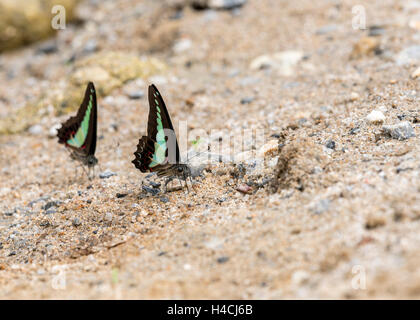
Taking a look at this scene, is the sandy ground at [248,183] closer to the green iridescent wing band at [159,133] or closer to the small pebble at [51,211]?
the small pebble at [51,211]

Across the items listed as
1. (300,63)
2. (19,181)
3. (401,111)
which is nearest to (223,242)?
(401,111)

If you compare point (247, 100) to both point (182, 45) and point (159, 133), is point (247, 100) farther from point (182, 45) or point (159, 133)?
point (182, 45)

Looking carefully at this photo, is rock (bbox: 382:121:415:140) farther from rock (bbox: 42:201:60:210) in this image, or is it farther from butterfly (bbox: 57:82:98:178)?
rock (bbox: 42:201:60:210)

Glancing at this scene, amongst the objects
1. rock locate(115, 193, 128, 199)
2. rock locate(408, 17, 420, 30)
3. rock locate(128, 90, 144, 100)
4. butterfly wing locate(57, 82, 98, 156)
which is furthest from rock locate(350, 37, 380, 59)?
rock locate(115, 193, 128, 199)

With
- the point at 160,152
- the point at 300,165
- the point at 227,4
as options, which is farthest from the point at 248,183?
the point at 227,4

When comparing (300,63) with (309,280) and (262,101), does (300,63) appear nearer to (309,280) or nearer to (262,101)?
(262,101)

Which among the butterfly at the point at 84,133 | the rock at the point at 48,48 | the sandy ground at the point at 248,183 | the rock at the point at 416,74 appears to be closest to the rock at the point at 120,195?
the sandy ground at the point at 248,183

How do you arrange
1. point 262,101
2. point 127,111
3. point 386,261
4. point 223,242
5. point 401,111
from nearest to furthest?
point 386,261 → point 223,242 → point 401,111 → point 262,101 → point 127,111
